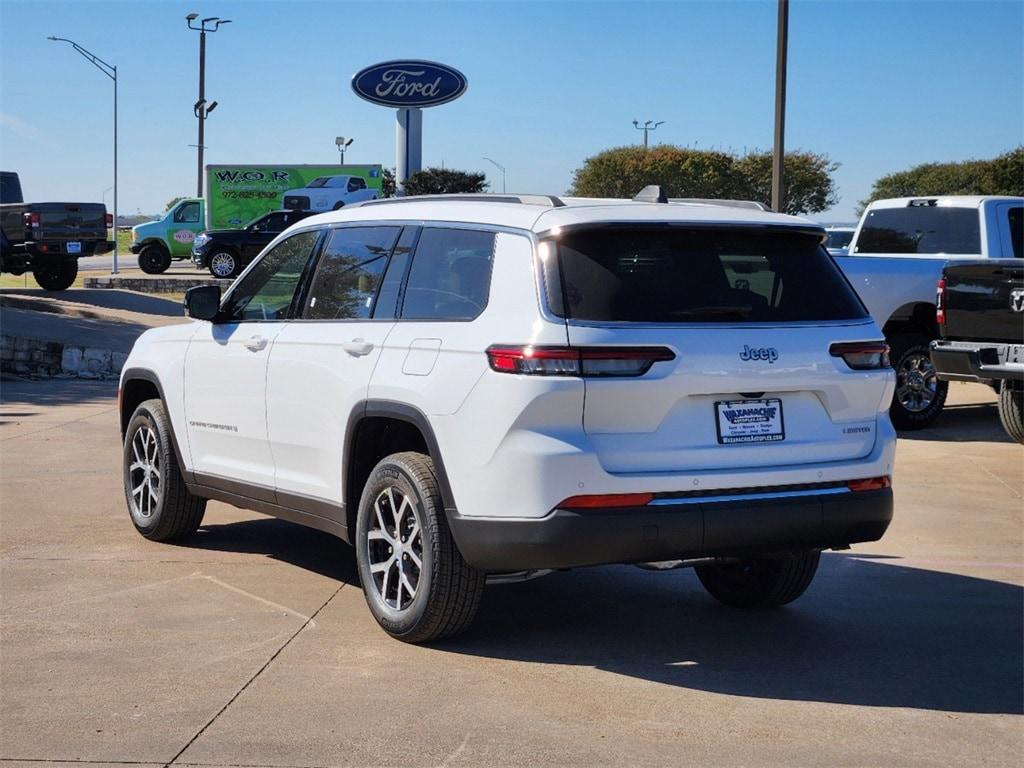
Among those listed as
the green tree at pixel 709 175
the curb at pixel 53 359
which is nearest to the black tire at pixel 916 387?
the curb at pixel 53 359

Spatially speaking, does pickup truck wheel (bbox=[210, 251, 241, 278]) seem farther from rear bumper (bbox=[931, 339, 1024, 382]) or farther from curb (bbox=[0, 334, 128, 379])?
rear bumper (bbox=[931, 339, 1024, 382])

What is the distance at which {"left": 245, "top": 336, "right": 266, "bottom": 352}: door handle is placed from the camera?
272 inches

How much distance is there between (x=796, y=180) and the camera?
64562 millimetres

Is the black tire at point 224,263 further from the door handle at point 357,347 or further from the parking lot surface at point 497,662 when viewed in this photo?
the door handle at point 357,347

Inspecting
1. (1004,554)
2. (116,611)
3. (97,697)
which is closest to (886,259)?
(1004,554)

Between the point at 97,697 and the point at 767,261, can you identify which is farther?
the point at 767,261

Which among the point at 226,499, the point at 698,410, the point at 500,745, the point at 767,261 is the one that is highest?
the point at 767,261

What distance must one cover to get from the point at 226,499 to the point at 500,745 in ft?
9.81

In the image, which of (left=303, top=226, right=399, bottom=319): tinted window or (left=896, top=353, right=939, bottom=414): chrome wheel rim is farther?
(left=896, top=353, right=939, bottom=414): chrome wheel rim

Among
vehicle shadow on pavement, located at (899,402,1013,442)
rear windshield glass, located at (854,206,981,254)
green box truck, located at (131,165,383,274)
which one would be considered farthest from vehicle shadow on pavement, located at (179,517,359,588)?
green box truck, located at (131,165,383,274)

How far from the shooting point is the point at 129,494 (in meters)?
8.08

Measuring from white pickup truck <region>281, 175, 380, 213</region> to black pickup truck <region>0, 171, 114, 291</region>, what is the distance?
627 inches

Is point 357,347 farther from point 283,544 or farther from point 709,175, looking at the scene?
point 709,175

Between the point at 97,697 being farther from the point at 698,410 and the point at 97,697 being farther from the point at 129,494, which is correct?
the point at 129,494
